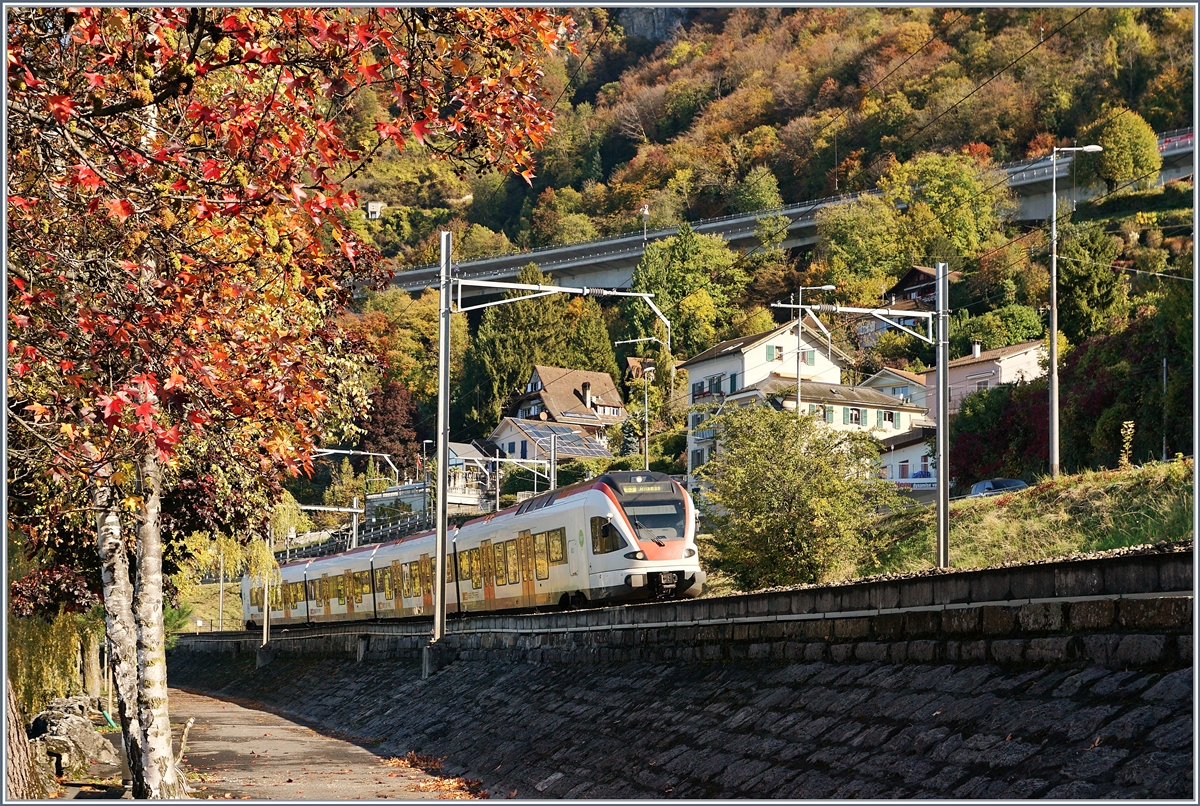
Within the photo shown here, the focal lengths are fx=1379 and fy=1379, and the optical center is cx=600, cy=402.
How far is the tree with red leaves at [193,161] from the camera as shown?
25.0 feet

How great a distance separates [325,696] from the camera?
3281 centimetres

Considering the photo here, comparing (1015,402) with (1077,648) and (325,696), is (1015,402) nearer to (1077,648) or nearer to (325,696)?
(325,696)

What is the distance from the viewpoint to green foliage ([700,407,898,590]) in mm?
34438

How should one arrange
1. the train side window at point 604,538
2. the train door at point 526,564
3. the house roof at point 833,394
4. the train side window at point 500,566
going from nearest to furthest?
the train side window at point 604,538, the train door at point 526,564, the train side window at point 500,566, the house roof at point 833,394

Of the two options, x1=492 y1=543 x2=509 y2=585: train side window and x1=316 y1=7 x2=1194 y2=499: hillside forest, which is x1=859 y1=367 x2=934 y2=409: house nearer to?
x1=316 y1=7 x2=1194 y2=499: hillside forest

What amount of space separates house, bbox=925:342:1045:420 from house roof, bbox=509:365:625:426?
103 feet

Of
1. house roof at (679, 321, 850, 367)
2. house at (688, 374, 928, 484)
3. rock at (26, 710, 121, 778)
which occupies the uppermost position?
house roof at (679, 321, 850, 367)

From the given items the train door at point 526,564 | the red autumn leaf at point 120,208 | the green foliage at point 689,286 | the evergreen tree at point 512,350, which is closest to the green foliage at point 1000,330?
the green foliage at point 689,286

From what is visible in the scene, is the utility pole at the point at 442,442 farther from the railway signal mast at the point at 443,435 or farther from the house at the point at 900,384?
the house at the point at 900,384

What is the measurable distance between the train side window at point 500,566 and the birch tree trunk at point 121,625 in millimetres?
14802

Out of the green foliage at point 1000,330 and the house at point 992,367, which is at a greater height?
the green foliage at point 1000,330

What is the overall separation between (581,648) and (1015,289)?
Answer: 239 ft

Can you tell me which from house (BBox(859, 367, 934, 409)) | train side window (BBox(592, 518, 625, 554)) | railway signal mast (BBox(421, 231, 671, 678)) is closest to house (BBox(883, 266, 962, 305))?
house (BBox(859, 367, 934, 409))

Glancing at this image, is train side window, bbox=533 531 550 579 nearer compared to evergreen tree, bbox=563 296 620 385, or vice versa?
train side window, bbox=533 531 550 579
